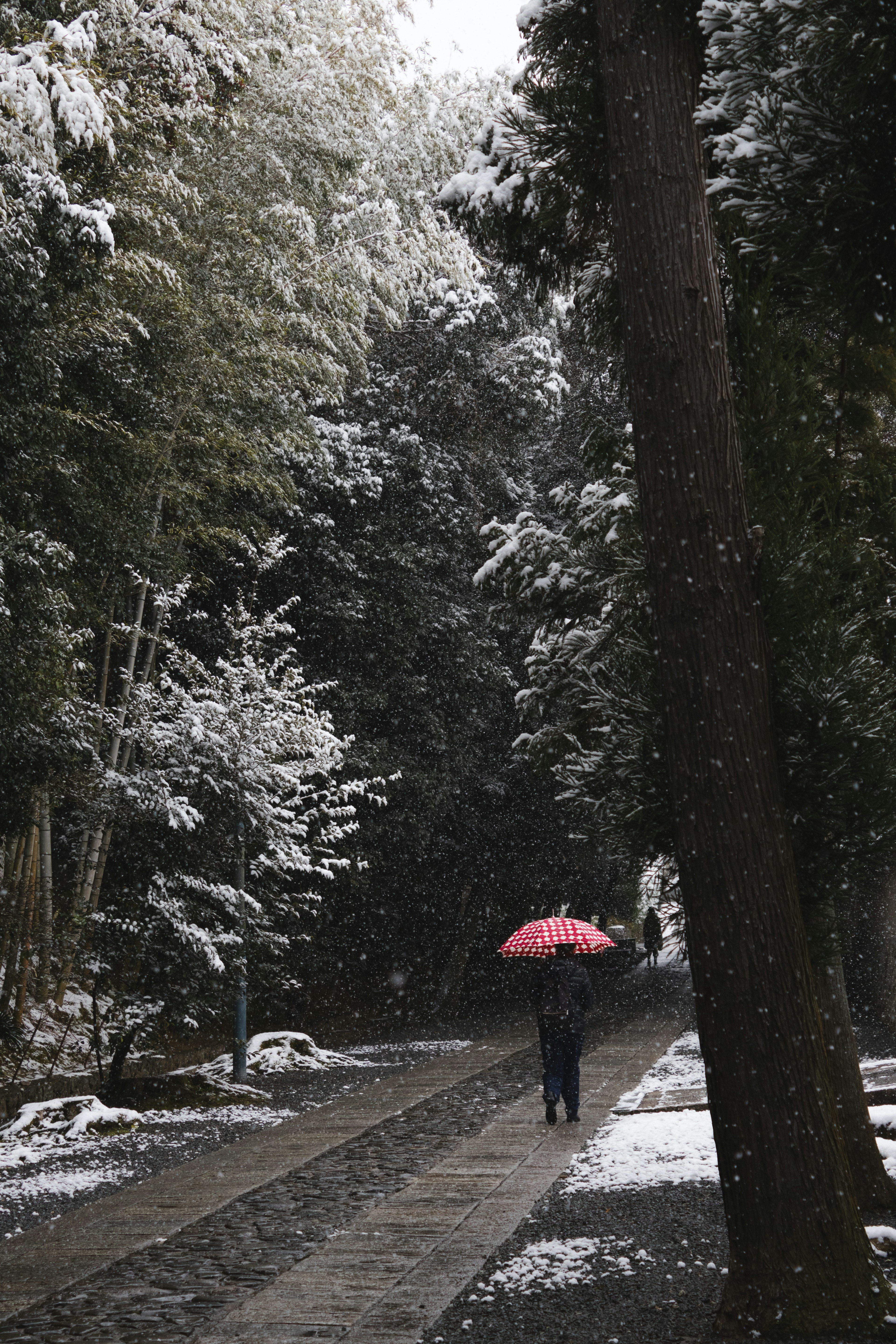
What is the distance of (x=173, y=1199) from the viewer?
6.93 m

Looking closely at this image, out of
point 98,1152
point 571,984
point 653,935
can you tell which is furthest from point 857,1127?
point 98,1152

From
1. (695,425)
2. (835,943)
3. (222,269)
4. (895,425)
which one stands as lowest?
(835,943)

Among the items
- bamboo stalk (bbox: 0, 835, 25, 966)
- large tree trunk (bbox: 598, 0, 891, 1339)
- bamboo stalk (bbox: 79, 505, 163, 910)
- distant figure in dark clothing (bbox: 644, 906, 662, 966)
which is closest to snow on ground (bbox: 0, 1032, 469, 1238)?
bamboo stalk (bbox: 0, 835, 25, 966)

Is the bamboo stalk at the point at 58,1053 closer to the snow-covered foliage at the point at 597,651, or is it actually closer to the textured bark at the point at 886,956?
the snow-covered foliage at the point at 597,651

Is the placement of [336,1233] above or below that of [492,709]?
below

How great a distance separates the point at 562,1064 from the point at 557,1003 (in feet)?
1.73

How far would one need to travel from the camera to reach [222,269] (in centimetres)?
1191

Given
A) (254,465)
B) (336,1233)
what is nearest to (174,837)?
(254,465)

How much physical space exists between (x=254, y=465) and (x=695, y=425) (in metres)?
8.95

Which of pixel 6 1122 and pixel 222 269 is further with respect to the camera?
pixel 222 269

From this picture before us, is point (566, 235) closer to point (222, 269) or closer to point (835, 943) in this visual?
point (835, 943)

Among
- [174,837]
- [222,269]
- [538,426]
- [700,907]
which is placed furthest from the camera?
[538,426]

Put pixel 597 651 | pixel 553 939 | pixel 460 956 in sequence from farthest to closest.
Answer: pixel 460 956
pixel 553 939
pixel 597 651

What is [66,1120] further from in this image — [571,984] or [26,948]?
[571,984]
